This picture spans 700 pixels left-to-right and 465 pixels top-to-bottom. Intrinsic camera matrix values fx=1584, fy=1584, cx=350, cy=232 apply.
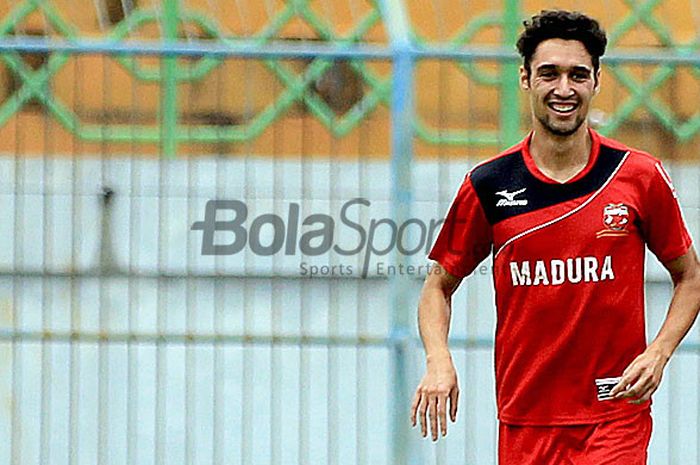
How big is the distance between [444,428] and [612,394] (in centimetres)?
48

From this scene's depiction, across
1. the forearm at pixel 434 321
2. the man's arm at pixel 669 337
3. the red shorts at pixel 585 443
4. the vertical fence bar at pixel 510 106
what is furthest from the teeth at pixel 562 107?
the vertical fence bar at pixel 510 106

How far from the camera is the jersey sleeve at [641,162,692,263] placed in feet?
14.0

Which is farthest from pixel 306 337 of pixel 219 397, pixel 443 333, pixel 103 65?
pixel 443 333

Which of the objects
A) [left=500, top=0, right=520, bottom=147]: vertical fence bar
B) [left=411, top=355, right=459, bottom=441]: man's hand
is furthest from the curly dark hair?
[left=500, top=0, right=520, bottom=147]: vertical fence bar

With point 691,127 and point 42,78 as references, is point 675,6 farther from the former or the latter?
point 42,78

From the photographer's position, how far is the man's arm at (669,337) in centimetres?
409

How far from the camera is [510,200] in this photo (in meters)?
4.36

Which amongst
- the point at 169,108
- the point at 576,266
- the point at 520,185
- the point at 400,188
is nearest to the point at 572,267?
the point at 576,266

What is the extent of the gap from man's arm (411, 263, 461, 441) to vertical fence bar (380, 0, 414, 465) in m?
1.37

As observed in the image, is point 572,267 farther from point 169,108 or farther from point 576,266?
point 169,108

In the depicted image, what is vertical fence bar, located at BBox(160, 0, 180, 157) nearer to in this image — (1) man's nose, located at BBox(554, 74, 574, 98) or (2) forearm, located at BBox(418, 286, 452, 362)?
(2) forearm, located at BBox(418, 286, 452, 362)

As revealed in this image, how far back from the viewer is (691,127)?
21.1ft

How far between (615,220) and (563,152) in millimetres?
237

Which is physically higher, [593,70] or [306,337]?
[593,70]
